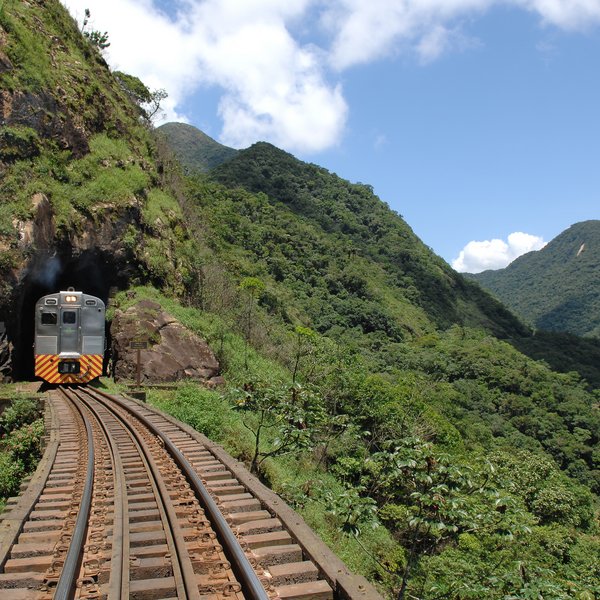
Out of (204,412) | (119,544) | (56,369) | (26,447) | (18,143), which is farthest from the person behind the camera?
(18,143)

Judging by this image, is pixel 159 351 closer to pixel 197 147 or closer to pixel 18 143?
→ pixel 18 143

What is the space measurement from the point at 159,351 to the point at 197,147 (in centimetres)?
A: 16368

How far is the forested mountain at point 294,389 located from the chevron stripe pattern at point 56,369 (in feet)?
5.24

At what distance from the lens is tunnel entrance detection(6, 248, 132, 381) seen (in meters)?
20.7

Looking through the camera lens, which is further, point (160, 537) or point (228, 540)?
point (160, 537)

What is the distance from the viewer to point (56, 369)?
1941 centimetres

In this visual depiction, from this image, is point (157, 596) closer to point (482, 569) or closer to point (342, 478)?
point (482, 569)

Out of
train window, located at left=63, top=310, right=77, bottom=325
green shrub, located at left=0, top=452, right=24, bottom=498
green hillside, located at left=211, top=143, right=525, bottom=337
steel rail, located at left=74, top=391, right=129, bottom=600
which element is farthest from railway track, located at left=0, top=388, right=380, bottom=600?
green hillside, located at left=211, top=143, right=525, bottom=337

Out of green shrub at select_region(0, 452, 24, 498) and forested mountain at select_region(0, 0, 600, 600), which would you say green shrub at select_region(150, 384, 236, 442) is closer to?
forested mountain at select_region(0, 0, 600, 600)

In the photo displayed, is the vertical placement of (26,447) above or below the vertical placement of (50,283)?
below

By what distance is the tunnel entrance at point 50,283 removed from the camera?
816 inches

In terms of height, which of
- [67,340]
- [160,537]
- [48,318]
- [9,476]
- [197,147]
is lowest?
[9,476]

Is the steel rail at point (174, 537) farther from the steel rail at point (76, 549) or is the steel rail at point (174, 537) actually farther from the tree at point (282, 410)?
the tree at point (282, 410)

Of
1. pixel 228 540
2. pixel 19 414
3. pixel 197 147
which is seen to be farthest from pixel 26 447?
pixel 197 147
